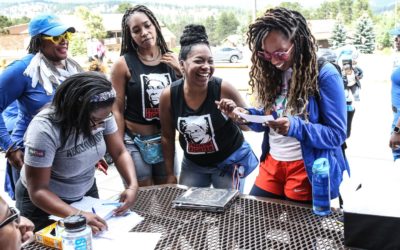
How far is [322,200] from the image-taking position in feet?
6.16

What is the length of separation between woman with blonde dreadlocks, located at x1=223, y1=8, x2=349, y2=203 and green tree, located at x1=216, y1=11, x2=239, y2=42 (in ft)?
85.2

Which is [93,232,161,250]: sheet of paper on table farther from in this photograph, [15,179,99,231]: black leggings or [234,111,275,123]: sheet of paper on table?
[234,111,275,123]: sheet of paper on table

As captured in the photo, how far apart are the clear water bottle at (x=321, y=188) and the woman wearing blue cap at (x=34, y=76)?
5.67 ft

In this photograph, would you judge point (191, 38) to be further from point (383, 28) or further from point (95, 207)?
point (383, 28)

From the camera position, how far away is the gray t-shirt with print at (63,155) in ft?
6.28

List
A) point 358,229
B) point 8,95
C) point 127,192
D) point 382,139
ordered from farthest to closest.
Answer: point 382,139
point 8,95
point 127,192
point 358,229

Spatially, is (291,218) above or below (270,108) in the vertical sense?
below

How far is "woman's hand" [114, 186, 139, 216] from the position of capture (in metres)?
2.04

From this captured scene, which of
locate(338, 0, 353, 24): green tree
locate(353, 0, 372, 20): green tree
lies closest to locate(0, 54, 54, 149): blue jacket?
locate(353, 0, 372, 20): green tree

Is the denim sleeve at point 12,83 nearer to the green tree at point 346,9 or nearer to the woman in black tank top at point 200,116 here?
the woman in black tank top at point 200,116

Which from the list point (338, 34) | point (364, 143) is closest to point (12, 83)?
point (364, 143)

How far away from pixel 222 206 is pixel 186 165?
0.79 m

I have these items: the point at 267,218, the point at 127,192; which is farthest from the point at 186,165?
the point at 267,218

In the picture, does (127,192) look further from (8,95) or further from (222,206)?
(8,95)
